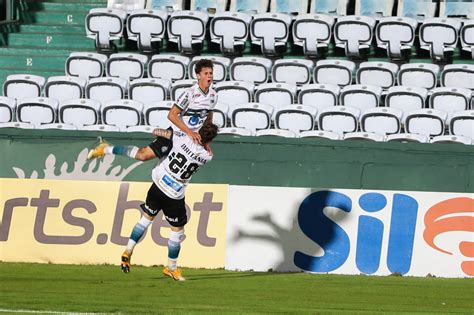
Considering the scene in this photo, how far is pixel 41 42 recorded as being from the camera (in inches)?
941

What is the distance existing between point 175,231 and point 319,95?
19.5 ft

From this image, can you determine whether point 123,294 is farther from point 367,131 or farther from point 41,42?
point 41,42

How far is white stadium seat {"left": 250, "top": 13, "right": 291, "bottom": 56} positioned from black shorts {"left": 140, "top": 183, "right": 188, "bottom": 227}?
7.53 meters

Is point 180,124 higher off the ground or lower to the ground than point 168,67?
higher

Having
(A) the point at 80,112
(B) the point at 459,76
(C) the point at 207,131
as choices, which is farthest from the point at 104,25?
(C) the point at 207,131

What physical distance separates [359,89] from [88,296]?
8.74 m

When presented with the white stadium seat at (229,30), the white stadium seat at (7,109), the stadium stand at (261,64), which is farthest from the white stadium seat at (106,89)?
the white stadium seat at (229,30)

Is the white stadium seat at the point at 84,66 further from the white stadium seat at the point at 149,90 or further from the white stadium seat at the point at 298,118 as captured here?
the white stadium seat at the point at 298,118

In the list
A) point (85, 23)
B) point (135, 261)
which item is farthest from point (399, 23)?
point (135, 261)

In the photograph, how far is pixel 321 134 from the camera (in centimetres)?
1894

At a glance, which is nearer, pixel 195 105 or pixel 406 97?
pixel 195 105

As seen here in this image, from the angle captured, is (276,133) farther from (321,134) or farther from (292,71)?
(292,71)

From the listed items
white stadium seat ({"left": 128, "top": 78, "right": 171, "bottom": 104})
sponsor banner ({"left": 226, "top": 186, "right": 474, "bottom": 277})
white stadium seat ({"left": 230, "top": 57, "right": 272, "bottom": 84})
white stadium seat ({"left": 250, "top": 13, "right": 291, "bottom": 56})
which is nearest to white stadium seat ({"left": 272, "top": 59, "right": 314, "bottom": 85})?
white stadium seat ({"left": 230, "top": 57, "right": 272, "bottom": 84})

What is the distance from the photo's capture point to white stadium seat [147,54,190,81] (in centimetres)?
2159
